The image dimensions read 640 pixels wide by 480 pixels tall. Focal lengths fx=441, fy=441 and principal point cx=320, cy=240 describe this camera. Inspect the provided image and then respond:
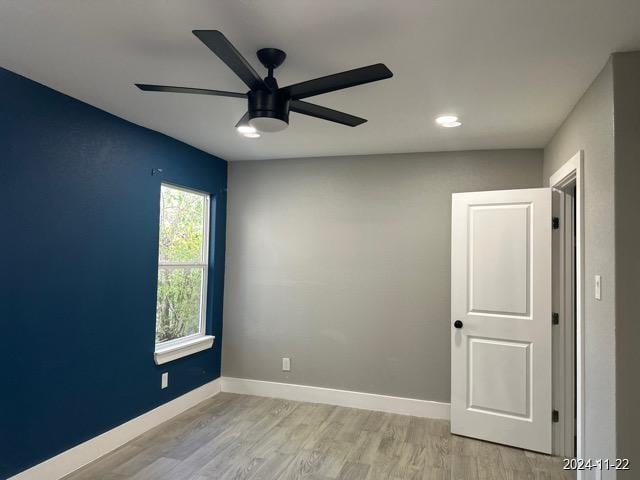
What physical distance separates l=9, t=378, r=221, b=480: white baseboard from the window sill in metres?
0.38

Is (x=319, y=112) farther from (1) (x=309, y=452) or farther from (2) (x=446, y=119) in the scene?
(1) (x=309, y=452)

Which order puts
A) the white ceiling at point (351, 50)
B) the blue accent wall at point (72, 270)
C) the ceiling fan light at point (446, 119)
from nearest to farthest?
the white ceiling at point (351, 50), the blue accent wall at point (72, 270), the ceiling fan light at point (446, 119)

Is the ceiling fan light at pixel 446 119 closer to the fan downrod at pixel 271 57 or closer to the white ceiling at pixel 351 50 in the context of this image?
the white ceiling at pixel 351 50

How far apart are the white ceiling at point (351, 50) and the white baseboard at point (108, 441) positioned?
2.29m

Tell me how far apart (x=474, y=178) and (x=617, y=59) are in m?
1.90

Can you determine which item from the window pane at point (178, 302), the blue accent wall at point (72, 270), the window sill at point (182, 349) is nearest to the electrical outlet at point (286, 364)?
the window sill at point (182, 349)

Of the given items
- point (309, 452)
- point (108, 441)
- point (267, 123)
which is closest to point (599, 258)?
point (267, 123)

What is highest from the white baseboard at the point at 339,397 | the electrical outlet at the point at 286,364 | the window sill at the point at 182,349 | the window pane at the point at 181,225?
the window pane at the point at 181,225

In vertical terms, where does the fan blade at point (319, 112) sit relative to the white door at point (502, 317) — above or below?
above

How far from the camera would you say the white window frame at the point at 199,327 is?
3.77 meters

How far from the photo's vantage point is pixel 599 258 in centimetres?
226

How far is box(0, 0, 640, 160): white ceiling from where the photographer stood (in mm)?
1770

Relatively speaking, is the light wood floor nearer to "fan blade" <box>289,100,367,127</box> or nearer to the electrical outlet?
the electrical outlet

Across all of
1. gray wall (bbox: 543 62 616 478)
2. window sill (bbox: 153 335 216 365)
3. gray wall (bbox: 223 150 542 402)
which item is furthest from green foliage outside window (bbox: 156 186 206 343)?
gray wall (bbox: 543 62 616 478)
